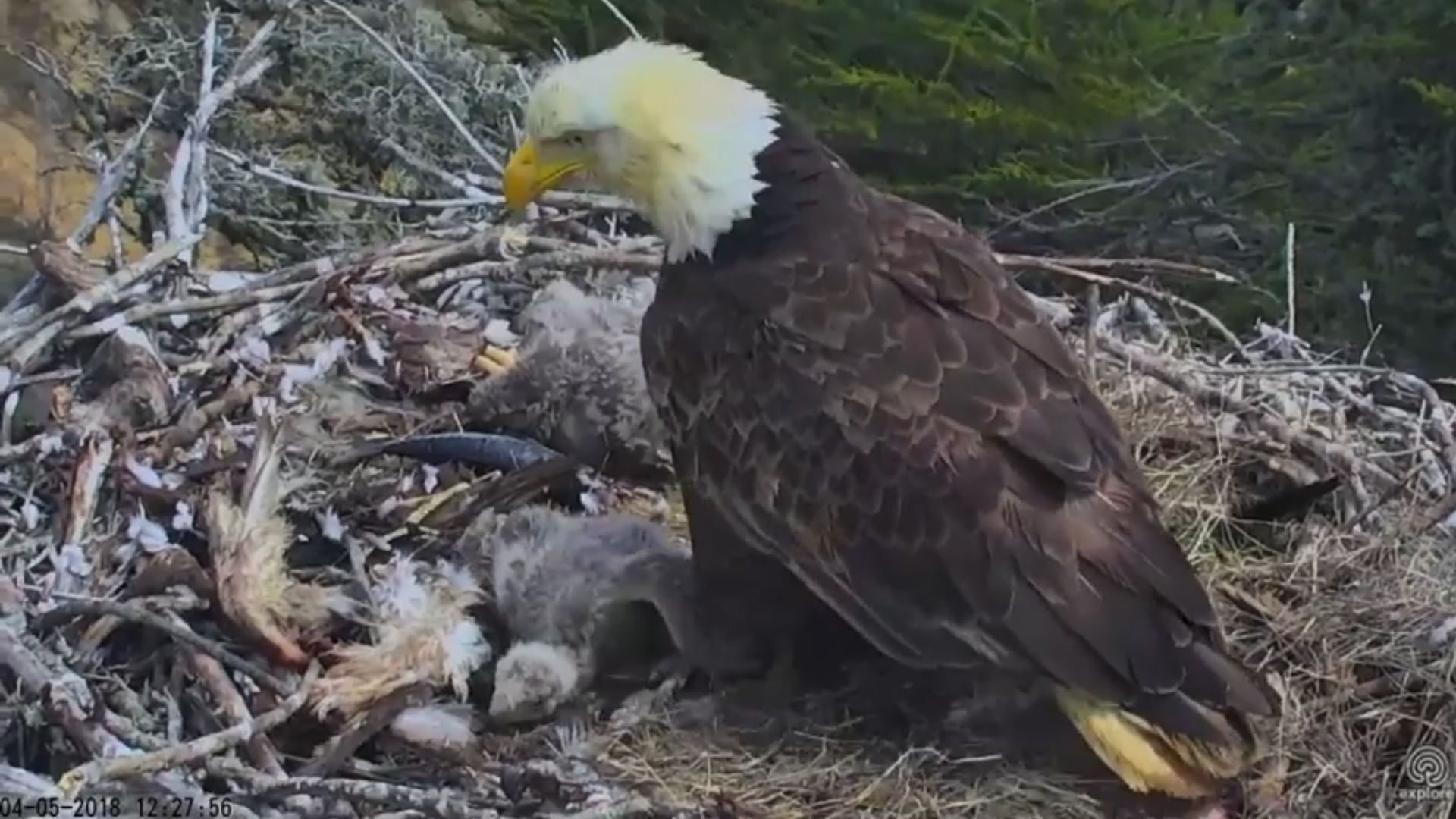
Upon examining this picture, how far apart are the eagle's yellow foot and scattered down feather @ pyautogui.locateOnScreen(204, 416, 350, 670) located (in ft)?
1.91

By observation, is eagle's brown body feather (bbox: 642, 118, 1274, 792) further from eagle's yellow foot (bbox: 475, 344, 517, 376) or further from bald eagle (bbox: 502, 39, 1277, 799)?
eagle's yellow foot (bbox: 475, 344, 517, 376)

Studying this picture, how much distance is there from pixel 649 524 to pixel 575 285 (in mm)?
751

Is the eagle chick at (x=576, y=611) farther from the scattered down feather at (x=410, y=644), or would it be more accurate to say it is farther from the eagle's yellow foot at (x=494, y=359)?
the eagle's yellow foot at (x=494, y=359)

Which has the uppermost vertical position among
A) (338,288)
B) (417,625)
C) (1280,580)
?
(338,288)

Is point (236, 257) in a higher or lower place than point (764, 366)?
lower

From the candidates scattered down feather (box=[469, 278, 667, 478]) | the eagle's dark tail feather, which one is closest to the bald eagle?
the eagle's dark tail feather

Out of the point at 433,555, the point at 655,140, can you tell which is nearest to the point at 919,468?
the point at 655,140

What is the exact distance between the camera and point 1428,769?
2850 mm

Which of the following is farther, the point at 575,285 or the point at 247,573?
the point at 575,285

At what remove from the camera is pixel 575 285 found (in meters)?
3.87

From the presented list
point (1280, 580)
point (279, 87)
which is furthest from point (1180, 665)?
point (279, 87)

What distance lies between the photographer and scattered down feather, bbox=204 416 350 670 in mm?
2951

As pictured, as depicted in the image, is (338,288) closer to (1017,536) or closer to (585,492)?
(585,492)

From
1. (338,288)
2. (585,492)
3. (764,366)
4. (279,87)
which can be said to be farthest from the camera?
(279,87)
